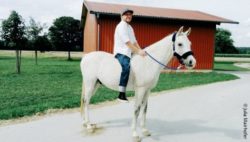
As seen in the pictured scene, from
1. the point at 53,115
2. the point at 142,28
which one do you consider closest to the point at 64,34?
the point at 142,28

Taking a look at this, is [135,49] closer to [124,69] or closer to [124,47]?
[124,47]

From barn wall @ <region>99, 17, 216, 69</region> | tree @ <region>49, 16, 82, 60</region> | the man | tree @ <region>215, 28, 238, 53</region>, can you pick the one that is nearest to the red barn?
barn wall @ <region>99, 17, 216, 69</region>

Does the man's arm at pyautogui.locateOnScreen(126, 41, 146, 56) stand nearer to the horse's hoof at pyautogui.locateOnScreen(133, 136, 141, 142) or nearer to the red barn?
the horse's hoof at pyautogui.locateOnScreen(133, 136, 141, 142)

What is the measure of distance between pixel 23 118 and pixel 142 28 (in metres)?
17.1

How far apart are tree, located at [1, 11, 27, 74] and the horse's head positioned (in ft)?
58.4

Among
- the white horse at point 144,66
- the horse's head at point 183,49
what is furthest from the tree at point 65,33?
the horse's head at point 183,49

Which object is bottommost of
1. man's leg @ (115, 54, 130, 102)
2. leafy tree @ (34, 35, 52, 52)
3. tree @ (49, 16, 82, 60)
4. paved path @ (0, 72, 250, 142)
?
paved path @ (0, 72, 250, 142)

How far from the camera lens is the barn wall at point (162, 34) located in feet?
75.9

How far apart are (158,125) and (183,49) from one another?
2190 mm

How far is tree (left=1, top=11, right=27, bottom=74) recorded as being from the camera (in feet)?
73.2

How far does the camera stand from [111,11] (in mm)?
22859

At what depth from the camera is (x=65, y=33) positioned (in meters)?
60.2

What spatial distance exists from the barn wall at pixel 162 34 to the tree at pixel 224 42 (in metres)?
72.6

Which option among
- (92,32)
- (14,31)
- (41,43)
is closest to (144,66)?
(14,31)
